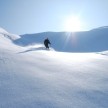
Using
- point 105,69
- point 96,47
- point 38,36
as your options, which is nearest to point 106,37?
point 96,47

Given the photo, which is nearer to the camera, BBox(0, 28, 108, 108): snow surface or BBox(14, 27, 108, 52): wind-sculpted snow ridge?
BBox(0, 28, 108, 108): snow surface

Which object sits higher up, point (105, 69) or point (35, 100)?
point (105, 69)

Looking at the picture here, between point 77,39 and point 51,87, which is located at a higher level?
point 77,39

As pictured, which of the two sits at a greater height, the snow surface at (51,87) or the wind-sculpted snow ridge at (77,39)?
the wind-sculpted snow ridge at (77,39)

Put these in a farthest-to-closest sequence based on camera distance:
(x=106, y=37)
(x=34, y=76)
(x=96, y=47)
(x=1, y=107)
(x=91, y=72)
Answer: (x=106, y=37) < (x=96, y=47) < (x=91, y=72) < (x=34, y=76) < (x=1, y=107)

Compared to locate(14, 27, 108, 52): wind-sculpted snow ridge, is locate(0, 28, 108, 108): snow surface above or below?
below

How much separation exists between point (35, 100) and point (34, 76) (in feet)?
6.60

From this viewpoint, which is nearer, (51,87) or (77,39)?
(51,87)

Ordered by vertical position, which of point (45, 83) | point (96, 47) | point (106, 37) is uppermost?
point (106, 37)

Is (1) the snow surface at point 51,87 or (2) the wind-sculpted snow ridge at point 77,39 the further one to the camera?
(2) the wind-sculpted snow ridge at point 77,39

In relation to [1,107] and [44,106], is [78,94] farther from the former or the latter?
[1,107]

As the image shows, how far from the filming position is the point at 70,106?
5.51m

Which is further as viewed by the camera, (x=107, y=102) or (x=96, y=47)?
(x=96, y=47)

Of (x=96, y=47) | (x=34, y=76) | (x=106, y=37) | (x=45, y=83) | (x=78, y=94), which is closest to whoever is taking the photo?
(x=78, y=94)
